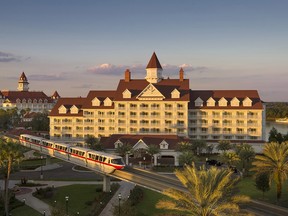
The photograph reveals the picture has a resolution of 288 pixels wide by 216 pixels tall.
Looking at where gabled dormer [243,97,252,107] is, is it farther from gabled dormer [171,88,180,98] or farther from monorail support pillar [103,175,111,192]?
monorail support pillar [103,175,111,192]

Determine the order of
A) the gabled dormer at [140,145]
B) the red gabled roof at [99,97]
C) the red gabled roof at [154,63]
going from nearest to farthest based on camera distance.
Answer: the gabled dormer at [140,145] < the red gabled roof at [99,97] < the red gabled roof at [154,63]

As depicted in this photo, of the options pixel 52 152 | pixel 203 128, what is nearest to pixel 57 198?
pixel 52 152

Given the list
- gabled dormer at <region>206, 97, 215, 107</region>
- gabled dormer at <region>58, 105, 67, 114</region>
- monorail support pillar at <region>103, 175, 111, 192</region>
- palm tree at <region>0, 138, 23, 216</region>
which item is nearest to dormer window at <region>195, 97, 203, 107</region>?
gabled dormer at <region>206, 97, 215, 107</region>

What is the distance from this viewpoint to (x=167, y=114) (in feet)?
314

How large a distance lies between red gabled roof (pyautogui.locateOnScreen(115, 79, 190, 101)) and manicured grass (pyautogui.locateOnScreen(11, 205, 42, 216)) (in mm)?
53815

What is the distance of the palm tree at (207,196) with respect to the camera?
26.5m

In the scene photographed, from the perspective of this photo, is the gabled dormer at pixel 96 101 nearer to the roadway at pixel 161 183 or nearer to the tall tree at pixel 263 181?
the roadway at pixel 161 183

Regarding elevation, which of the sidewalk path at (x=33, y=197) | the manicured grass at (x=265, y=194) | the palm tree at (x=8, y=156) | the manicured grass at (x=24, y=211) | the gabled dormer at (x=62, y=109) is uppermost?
the gabled dormer at (x=62, y=109)

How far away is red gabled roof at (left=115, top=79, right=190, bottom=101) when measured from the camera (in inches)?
3784

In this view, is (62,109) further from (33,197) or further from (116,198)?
(116,198)

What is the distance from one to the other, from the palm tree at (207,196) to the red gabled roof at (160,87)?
221 feet

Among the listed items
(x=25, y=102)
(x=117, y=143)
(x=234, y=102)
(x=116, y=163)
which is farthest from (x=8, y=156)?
(x=25, y=102)

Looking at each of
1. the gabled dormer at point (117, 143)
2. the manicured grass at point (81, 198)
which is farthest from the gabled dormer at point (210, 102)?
the manicured grass at point (81, 198)

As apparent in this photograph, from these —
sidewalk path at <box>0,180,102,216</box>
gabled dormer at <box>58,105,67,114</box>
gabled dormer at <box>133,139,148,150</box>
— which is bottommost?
sidewalk path at <box>0,180,102,216</box>
